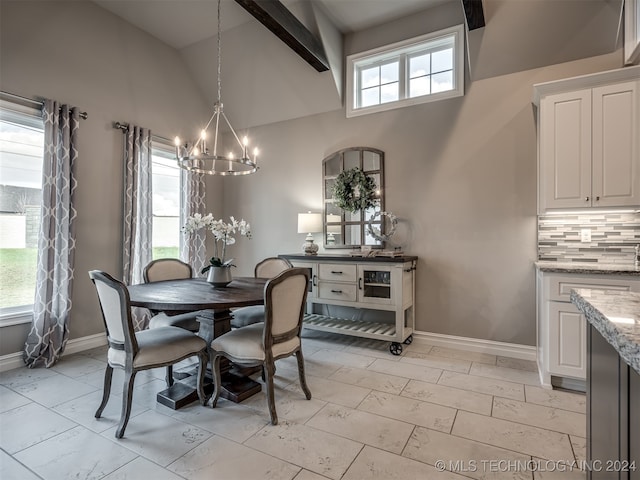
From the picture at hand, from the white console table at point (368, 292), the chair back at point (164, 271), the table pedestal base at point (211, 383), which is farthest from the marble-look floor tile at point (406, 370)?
the chair back at point (164, 271)

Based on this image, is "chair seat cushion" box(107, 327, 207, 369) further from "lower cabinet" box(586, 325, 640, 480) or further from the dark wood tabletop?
"lower cabinet" box(586, 325, 640, 480)

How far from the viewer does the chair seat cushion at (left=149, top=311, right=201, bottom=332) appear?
2.90 metres

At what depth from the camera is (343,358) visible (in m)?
3.37

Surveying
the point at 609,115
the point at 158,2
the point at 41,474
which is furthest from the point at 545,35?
the point at 41,474

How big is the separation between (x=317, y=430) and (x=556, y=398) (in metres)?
1.82

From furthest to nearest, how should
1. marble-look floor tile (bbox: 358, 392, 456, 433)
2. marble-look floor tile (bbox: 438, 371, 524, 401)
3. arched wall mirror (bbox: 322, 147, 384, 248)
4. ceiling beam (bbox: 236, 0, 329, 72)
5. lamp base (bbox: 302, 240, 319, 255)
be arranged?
1. lamp base (bbox: 302, 240, 319, 255)
2. arched wall mirror (bbox: 322, 147, 384, 248)
3. ceiling beam (bbox: 236, 0, 329, 72)
4. marble-look floor tile (bbox: 438, 371, 524, 401)
5. marble-look floor tile (bbox: 358, 392, 456, 433)

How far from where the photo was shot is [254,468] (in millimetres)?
1757

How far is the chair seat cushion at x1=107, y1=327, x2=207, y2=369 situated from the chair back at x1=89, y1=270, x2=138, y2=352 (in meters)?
0.06

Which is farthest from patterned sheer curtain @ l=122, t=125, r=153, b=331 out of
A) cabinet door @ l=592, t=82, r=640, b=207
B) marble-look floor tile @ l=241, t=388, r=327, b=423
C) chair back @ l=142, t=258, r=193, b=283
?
cabinet door @ l=592, t=82, r=640, b=207

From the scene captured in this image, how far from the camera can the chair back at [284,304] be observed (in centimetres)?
215

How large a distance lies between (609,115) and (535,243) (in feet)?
3.93

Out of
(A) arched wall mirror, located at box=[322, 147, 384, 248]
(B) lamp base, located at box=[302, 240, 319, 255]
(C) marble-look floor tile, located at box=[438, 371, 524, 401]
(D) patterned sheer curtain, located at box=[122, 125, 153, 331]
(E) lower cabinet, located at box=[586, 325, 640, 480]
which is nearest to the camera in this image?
(E) lower cabinet, located at box=[586, 325, 640, 480]

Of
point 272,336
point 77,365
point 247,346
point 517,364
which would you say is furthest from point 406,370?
point 77,365

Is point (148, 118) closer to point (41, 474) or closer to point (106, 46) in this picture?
point (106, 46)
